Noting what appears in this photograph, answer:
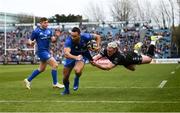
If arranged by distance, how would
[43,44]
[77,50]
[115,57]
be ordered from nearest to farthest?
1. [77,50]
2. [115,57]
3. [43,44]

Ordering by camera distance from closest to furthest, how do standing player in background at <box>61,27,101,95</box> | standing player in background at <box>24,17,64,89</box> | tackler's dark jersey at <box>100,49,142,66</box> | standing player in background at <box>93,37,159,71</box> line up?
standing player in background at <box>61,27,101,95</box> < standing player in background at <box>93,37,159,71</box> < tackler's dark jersey at <box>100,49,142,66</box> < standing player in background at <box>24,17,64,89</box>

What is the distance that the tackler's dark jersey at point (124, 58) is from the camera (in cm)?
1421

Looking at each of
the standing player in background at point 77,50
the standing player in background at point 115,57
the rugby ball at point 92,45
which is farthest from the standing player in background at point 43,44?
the standing player in background at point 115,57

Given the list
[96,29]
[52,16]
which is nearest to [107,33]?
[96,29]

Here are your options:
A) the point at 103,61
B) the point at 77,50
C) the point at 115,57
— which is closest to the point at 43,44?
the point at 77,50

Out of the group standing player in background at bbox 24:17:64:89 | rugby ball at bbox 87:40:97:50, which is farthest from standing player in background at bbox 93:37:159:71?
standing player in background at bbox 24:17:64:89

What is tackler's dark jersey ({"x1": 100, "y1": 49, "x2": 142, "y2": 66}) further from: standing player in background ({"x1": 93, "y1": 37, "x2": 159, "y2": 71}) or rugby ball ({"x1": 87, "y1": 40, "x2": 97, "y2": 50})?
rugby ball ({"x1": 87, "y1": 40, "x2": 97, "y2": 50})

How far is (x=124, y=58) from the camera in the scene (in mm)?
14367

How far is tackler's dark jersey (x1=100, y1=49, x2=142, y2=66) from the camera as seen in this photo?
1421cm

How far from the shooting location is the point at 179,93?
14.1 meters

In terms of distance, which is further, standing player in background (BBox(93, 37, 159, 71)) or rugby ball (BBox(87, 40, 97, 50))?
standing player in background (BBox(93, 37, 159, 71))

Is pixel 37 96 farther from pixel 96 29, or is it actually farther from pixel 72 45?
pixel 96 29

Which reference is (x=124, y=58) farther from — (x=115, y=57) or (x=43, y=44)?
(x=43, y=44)

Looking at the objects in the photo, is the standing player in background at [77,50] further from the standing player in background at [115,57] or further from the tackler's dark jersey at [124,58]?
the tackler's dark jersey at [124,58]
